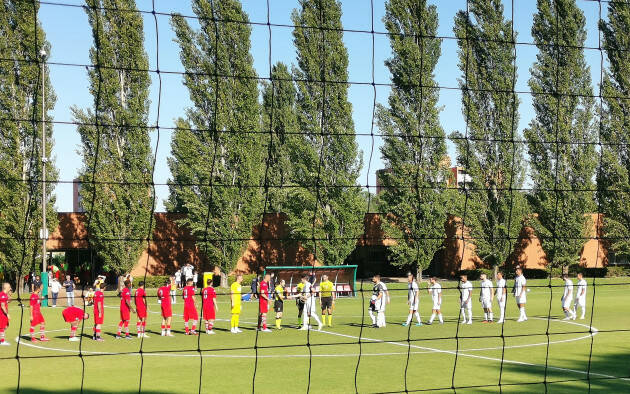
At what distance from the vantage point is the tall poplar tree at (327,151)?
33.6 m

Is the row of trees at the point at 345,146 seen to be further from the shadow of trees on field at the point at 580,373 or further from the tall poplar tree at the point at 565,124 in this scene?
the shadow of trees on field at the point at 580,373

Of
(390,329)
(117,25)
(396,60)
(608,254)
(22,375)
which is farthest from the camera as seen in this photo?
(608,254)

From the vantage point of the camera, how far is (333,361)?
45.1 ft

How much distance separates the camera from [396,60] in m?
37.1

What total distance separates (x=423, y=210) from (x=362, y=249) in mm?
7918

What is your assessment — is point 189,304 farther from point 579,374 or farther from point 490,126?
point 490,126

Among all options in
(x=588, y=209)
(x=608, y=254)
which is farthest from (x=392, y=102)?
(x=608, y=254)

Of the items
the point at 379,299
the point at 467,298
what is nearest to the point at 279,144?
the point at 467,298

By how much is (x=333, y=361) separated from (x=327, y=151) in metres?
22.3

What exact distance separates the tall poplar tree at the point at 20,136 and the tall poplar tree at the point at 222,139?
6252mm

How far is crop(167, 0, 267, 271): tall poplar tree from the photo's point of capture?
3303 centimetres

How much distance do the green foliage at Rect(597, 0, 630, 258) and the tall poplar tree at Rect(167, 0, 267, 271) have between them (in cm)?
1556

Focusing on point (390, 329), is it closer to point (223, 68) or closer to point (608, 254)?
point (223, 68)

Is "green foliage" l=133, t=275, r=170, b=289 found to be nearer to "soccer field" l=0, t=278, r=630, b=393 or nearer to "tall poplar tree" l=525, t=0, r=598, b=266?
"soccer field" l=0, t=278, r=630, b=393
